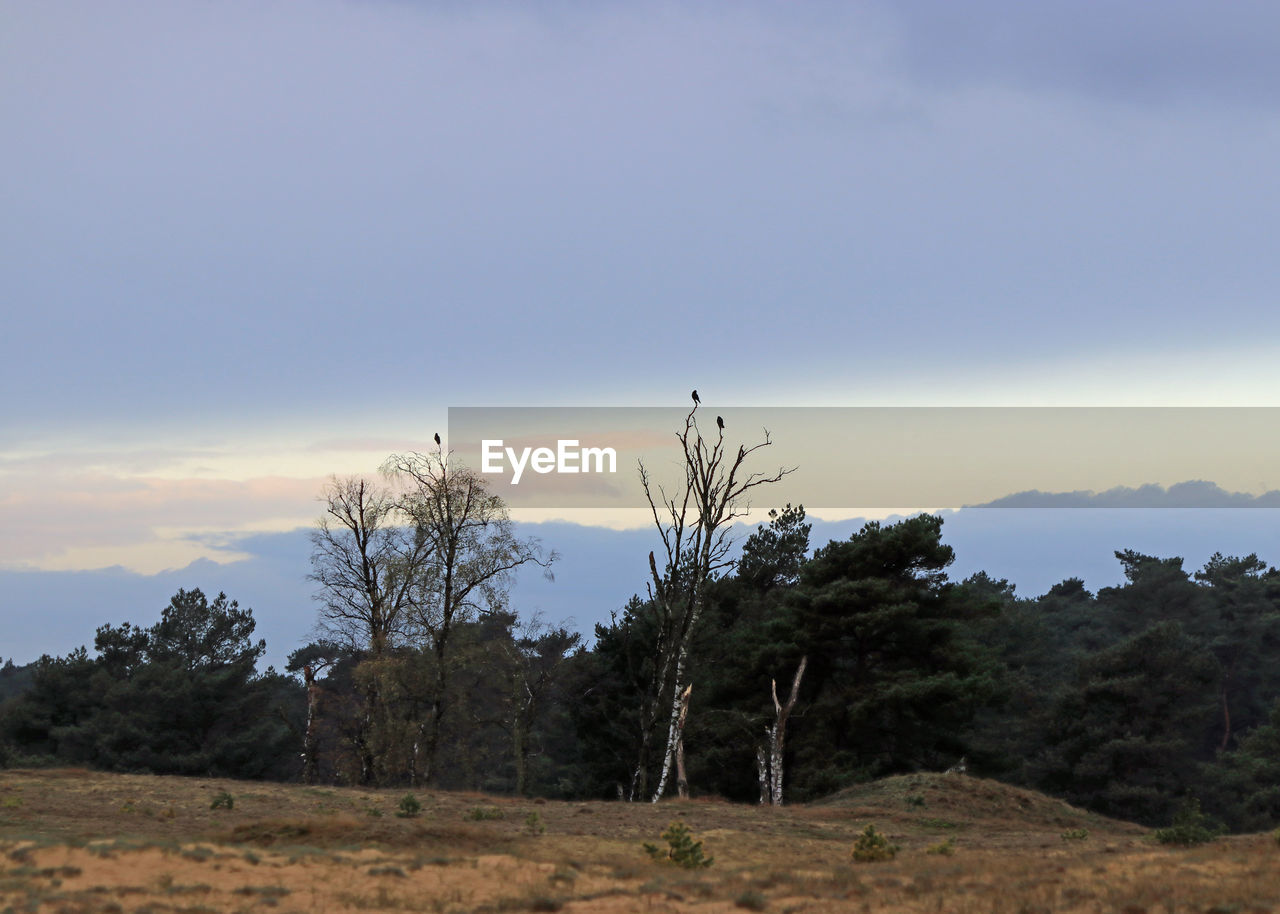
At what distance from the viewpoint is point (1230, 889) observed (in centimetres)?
1441

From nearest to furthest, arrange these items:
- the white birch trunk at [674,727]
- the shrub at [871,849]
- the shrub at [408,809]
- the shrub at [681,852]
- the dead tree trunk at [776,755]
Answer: the shrub at [681,852] → the shrub at [871,849] → the shrub at [408,809] → the white birch trunk at [674,727] → the dead tree trunk at [776,755]

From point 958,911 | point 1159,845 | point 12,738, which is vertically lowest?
point 12,738

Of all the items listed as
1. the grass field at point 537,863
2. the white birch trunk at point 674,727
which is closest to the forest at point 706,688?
the white birch trunk at point 674,727

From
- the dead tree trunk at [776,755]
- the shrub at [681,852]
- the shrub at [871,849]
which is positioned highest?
the shrub at [681,852]

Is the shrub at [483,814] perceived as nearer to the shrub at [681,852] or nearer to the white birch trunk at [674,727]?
the shrub at [681,852]

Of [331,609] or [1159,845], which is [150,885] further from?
[331,609]

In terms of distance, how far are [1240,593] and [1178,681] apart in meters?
27.0

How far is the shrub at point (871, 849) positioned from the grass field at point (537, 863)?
21 centimetres

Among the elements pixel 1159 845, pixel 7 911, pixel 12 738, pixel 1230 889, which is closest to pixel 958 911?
pixel 1230 889

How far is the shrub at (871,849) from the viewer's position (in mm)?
19188

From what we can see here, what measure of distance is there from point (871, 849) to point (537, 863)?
20.2 feet

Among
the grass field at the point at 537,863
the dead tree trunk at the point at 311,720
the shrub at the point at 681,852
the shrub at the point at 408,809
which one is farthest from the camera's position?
the dead tree trunk at the point at 311,720

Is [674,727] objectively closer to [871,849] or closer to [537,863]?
[871,849]

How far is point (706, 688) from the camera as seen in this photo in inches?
1797
